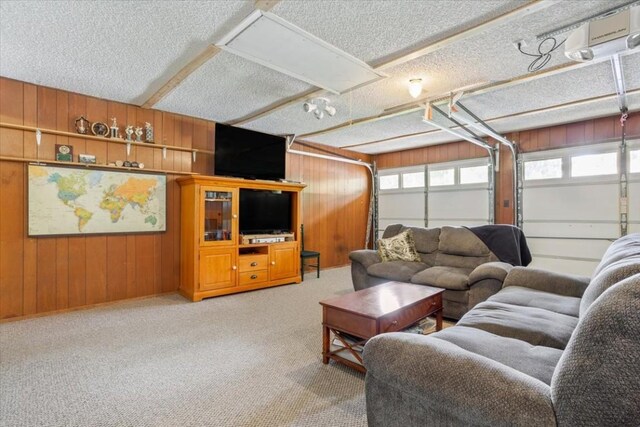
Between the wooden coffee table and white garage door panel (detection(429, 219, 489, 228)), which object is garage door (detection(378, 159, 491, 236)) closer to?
white garage door panel (detection(429, 219, 489, 228))

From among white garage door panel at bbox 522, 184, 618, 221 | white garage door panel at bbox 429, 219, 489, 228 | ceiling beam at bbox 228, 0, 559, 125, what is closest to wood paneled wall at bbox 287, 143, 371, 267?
white garage door panel at bbox 429, 219, 489, 228

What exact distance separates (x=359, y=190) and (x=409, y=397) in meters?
5.97

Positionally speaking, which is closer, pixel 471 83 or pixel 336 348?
pixel 336 348

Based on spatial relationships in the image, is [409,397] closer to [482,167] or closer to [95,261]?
[95,261]

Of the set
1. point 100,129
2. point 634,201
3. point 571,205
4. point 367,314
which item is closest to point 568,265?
point 571,205

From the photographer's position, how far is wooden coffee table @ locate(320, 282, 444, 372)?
206 centimetres

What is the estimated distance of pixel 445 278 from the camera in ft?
10.6

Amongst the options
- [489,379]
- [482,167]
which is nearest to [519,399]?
[489,379]

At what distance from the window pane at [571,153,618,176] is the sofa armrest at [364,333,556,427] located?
478 centimetres

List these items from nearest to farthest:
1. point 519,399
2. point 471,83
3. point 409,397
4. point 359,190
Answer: point 519,399 < point 409,397 < point 471,83 < point 359,190

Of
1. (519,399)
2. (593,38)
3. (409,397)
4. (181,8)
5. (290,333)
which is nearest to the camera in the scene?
(519,399)

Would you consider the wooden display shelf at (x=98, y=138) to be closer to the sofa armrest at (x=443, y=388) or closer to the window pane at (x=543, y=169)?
the sofa armrest at (x=443, y=388)

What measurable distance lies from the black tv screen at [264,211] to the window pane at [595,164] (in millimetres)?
4282

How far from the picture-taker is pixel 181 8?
2.08m
